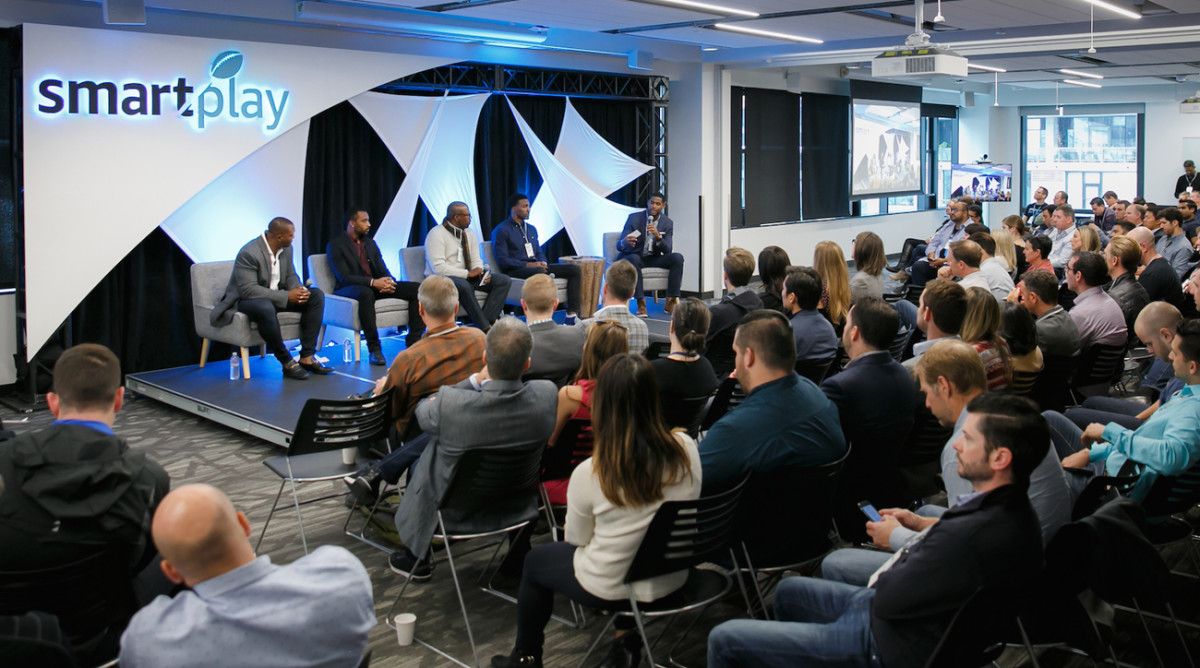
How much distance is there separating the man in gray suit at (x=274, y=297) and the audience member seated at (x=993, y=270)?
4.79 m

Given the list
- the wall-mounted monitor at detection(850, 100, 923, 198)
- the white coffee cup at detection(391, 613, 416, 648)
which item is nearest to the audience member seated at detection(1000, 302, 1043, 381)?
the white coffee cup at detection(391, 613, 416, 648)

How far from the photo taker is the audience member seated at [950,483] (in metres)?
2.94

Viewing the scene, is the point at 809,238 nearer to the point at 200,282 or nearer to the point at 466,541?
the point at 200,282

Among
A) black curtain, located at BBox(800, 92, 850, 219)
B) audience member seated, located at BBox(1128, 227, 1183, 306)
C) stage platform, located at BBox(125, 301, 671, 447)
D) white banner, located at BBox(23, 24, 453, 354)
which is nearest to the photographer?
stage platform, located at BBox(125, 301, 671, 447)

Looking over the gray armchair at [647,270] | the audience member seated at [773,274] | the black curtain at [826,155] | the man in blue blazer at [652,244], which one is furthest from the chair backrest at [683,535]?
the black curtain at [826,155]

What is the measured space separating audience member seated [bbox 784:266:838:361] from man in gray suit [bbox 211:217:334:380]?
12.6 feet

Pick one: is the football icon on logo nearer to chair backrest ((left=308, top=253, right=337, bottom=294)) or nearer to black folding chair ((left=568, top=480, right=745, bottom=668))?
chair backrest ((left=308, top=253, right=337, bottom=294))

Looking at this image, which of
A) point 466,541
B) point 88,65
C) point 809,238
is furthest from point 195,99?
point 809,238

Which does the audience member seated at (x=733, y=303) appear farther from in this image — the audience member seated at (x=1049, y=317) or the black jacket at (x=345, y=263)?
the black jacket at (x=345, y=263)

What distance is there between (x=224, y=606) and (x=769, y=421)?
5.73 ft

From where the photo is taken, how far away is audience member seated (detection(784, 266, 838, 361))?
16.6 ft

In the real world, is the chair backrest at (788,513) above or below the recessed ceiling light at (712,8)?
below

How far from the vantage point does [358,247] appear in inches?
335

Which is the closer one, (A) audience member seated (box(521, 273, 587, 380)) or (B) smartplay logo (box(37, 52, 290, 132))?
(A) audience member seated (box(521, 273, 587, 380))
